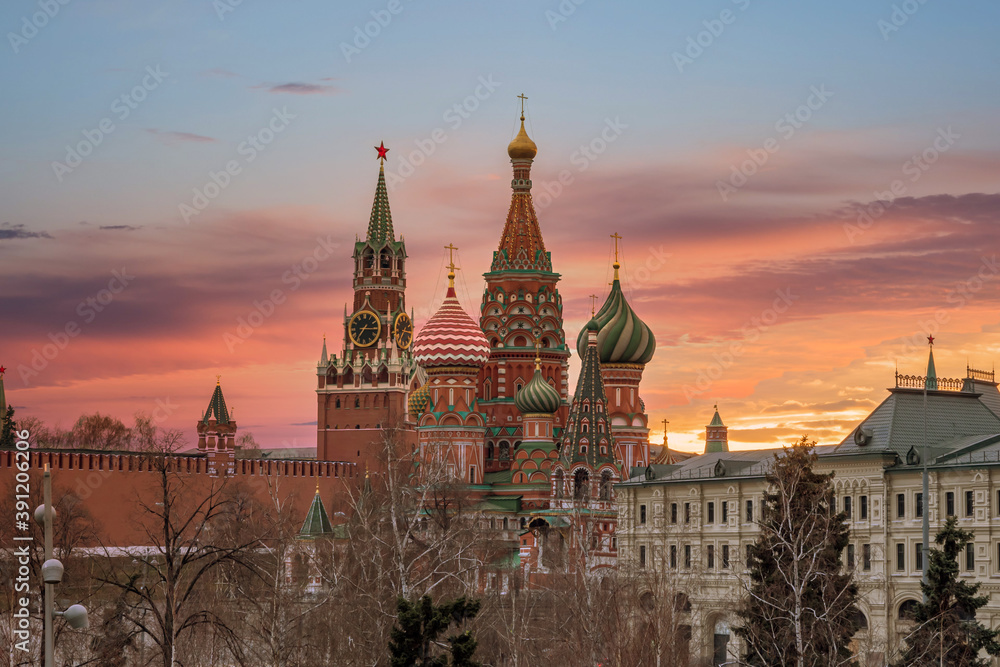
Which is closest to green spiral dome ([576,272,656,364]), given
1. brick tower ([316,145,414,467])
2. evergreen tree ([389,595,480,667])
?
brick tower ([316,145,414,467])

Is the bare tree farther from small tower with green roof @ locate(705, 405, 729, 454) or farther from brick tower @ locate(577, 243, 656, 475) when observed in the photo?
small tower with green roof @ locate(705, 405, 729, 454)

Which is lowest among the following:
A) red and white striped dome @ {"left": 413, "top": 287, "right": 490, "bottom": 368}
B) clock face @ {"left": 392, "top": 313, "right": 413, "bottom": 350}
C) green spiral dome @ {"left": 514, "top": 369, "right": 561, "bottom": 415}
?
green spiral dome @ {"left": 514, "top": 369, "right": 561, "bottom": 415}

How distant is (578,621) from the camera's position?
3912 cm

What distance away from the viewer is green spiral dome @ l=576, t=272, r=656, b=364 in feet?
263

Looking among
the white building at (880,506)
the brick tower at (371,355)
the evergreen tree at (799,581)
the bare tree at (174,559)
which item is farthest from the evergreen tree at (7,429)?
the evergreen tree at (799,581)

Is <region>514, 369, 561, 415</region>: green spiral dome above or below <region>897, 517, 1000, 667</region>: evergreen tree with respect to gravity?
above

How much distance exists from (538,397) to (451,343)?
552 cm

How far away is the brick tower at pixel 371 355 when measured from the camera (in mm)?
113250

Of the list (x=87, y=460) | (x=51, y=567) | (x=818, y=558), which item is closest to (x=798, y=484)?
(x=818, y=558)

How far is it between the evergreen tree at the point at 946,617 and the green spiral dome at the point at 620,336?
164 feet

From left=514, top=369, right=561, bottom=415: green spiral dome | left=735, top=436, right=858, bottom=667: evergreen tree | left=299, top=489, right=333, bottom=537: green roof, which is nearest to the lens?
left=735, top=436, right=858, bottom=667: evergreen tree

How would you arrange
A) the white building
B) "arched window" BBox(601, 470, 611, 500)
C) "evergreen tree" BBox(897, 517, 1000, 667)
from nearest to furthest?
"evergreen tree" BBox(897, 517, 1000, 667), the white building, "arched window" BBox(601, 470, 611, 500)

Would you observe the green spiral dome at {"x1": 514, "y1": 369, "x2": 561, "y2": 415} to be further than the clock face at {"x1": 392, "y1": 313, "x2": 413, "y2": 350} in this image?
No

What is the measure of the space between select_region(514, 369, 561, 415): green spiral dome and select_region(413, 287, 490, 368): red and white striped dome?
3434 millimetres
